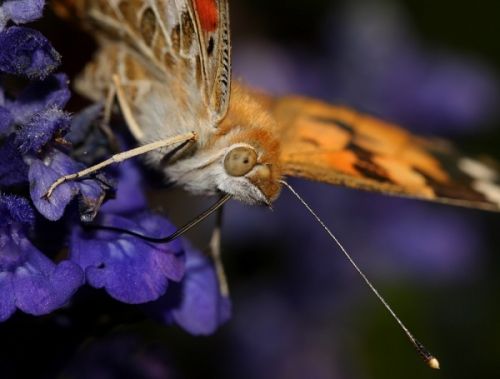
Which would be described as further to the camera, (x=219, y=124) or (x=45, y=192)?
(x=219, y=124)

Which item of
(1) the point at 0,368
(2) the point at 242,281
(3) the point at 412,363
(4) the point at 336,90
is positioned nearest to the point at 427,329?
(3) the point at 412,363

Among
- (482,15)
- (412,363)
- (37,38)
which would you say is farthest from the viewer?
(482,15)

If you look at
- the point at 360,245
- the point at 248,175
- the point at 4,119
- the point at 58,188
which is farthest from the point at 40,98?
the point at 360,245

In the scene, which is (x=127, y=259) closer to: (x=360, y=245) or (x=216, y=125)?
(x=216, y=125)

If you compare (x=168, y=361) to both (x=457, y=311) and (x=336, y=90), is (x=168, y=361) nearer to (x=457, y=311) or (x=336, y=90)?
(x=457, y=311)

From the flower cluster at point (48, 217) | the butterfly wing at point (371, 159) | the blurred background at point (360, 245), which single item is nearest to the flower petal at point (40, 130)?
the flower cluster at point (48, 217)
